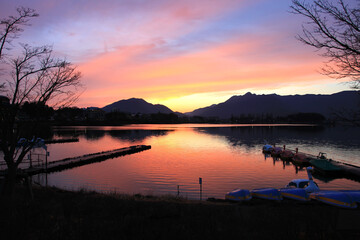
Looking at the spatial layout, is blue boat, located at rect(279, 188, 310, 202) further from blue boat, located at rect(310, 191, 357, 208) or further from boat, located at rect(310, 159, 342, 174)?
boat, located at rect(310, 159, 342, 174)

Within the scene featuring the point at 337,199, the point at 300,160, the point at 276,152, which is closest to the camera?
the point at 337,199

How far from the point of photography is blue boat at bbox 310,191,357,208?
14883 mm

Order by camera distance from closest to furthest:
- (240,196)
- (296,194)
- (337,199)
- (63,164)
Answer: (337,199), (296,194), (240,196), (63,164)

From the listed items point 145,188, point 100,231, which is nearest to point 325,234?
point 100,231

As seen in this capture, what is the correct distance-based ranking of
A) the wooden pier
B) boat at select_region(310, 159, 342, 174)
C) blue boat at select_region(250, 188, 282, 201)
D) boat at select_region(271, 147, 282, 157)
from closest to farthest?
1. blue boat at select_region(250, 188, 282, 201)
2. the wooden pier
3. boat at select_region(310, 159, 342, 174)
4. boat at select_region(271, 147, 282, 157)

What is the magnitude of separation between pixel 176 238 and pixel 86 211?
4911 millimetres

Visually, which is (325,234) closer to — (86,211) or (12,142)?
(86,211)

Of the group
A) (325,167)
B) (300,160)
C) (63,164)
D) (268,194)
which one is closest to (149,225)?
(268,194)

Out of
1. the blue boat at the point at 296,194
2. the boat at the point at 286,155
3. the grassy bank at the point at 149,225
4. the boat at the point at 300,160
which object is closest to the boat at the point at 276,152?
the boat at the point at 286,155

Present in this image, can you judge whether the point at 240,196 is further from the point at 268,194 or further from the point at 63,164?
the point at 63,164

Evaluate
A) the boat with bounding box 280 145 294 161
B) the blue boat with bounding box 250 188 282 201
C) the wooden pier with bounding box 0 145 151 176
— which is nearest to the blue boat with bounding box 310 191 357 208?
the blue boat with bounding box 250 188 282 201

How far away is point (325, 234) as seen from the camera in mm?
7023

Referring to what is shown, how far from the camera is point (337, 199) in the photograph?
15195mm

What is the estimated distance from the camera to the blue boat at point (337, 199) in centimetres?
1488
